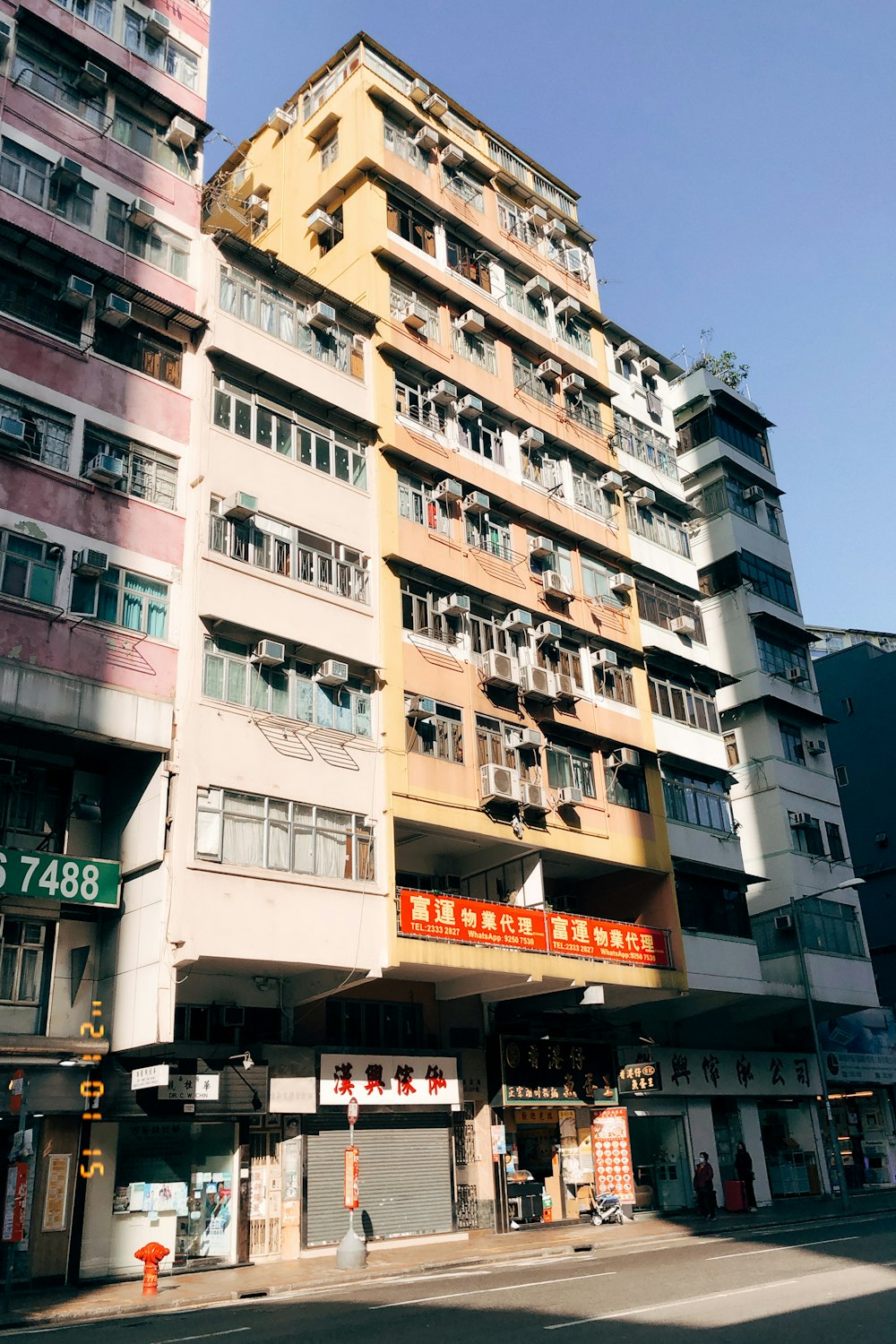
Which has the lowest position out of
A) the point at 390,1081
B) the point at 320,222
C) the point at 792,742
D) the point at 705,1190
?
the point at 705,1190

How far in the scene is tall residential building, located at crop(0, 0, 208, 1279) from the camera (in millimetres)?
20219

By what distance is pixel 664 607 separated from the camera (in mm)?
36906

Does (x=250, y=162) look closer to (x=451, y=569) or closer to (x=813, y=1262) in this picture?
(x=451, y=569)

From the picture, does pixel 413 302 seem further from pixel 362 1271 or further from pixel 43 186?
pixel 362 1271

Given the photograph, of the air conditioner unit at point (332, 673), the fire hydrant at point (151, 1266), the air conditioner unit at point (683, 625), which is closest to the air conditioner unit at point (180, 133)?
the air conditioner unit at point (332, 673)

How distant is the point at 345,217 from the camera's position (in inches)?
1258

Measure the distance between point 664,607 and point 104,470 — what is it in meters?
20.4

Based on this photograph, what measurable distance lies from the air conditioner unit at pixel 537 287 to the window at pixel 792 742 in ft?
57.0

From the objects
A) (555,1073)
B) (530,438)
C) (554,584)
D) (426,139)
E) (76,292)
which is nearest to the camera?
(76,292)

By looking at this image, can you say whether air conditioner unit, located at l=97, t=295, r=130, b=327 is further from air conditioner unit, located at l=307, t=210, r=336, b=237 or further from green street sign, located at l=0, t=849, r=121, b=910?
green street sign, located at l=0, t=849, r=121, b=910

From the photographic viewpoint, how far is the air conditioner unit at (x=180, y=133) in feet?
86.5

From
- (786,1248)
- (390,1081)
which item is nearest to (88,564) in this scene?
(390,1081)

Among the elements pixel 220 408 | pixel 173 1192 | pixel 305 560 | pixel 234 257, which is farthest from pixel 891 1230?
pixel 234 257

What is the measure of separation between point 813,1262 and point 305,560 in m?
16.9
